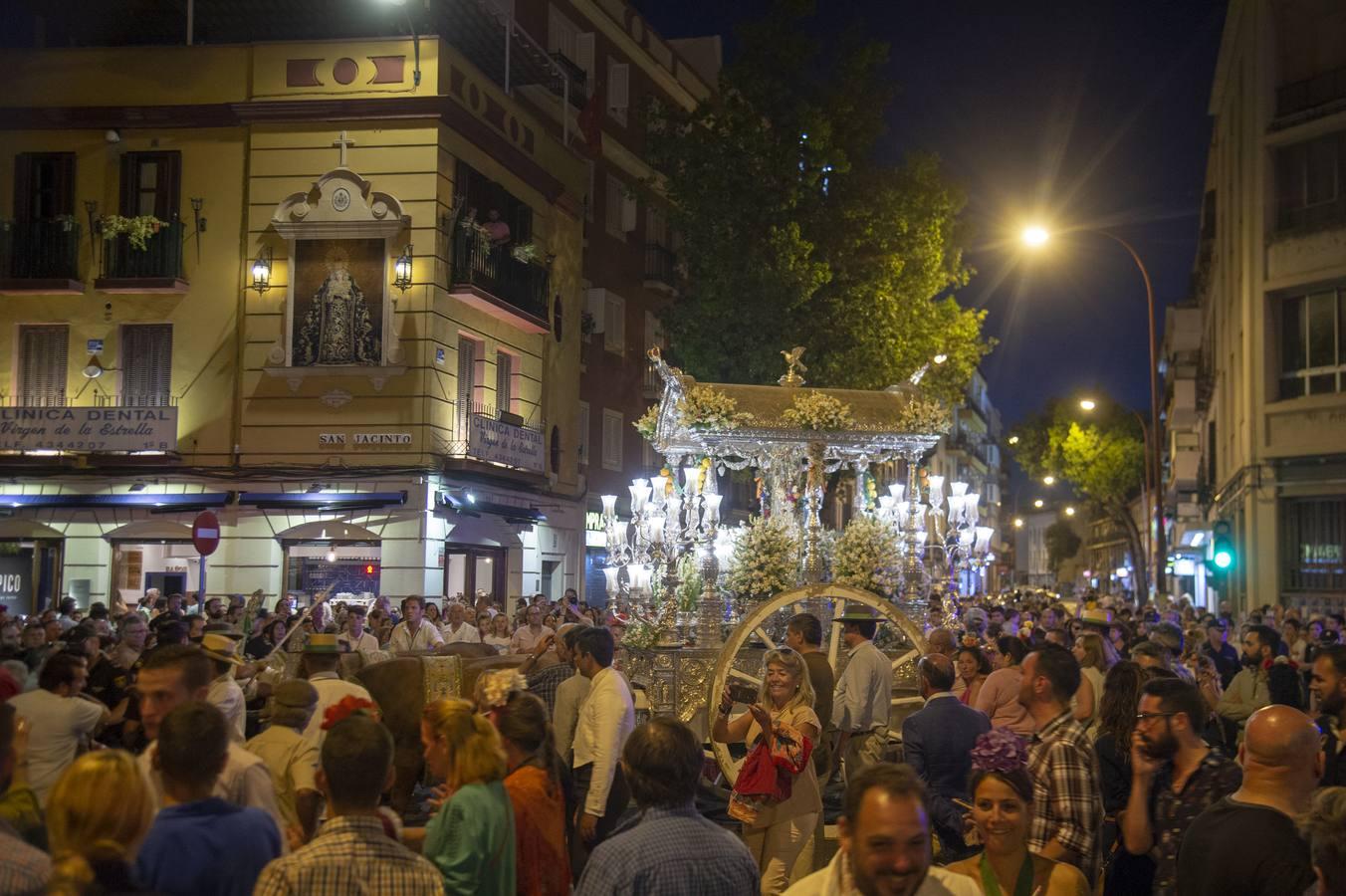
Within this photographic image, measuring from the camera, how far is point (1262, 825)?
4969mm

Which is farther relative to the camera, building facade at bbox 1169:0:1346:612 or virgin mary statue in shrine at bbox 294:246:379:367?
building facade at bbox 1169:0:1346:612

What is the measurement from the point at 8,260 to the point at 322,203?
586 cm

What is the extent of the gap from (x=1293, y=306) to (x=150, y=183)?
70.5 ft

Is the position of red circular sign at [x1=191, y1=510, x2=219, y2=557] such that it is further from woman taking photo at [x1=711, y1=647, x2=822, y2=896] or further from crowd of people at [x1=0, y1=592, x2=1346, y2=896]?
woman taking photo at [x1=711, y1=647, x2=822, y2=896]

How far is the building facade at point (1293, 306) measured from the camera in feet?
86.8

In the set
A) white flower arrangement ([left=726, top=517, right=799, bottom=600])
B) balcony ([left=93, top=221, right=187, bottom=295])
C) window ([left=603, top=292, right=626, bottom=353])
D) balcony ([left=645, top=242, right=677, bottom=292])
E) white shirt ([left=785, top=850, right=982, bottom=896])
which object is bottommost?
white shirt ([left=785, top=850, right=982, bottom=896])

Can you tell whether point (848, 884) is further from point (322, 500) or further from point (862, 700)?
point (322, 500)

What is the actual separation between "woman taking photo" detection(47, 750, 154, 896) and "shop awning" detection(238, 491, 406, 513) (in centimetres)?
2061

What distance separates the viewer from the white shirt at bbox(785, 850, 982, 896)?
4.14 m

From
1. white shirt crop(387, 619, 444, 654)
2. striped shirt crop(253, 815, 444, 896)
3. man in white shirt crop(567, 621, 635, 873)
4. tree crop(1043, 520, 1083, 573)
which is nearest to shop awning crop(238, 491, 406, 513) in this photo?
white shirt crop(387, 619, 444, 654)

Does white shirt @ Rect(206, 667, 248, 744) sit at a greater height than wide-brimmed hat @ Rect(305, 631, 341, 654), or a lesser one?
lesser

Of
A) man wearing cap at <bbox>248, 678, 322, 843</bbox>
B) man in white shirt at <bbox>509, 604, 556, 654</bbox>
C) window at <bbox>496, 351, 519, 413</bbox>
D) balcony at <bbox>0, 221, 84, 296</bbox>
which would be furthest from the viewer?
window at <bbox>496, 351, 519, 413</bbox>

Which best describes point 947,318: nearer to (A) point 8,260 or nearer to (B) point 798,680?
(A) point 8,260

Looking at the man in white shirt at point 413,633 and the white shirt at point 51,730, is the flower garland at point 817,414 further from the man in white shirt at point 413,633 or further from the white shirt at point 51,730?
the white shirt at point 51,730
